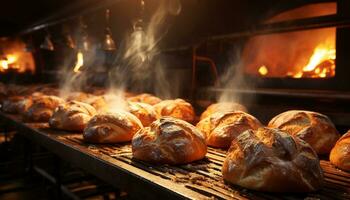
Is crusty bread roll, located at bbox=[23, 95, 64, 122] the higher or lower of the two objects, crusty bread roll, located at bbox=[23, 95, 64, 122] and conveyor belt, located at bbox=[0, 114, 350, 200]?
the higher

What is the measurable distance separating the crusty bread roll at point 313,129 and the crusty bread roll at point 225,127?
274 millimetres

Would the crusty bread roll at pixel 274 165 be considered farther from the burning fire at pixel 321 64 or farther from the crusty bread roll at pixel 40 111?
the burning fire at pixel 321 64

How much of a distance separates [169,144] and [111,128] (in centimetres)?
84

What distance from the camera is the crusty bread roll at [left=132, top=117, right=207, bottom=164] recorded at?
235 centimetres

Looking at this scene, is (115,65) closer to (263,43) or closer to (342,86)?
(263,43)

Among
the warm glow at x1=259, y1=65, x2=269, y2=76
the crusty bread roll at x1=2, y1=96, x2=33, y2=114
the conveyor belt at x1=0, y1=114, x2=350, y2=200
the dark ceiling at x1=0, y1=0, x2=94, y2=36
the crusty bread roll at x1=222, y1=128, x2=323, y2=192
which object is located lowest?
the conveyor belt at x1=0, y1=114, x2=350, y2=200

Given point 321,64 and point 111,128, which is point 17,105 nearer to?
point 111,128

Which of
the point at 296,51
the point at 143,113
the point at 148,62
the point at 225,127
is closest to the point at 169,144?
the point at 225,127

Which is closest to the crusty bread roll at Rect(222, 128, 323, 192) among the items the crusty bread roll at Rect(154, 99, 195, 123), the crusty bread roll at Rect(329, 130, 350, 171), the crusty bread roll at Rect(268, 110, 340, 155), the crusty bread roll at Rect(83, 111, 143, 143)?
the crusty bread roll at Rect(329, 130, 350, 171)

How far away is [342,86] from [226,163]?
3547 mm

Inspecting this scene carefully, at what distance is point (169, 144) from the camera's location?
7.89ft

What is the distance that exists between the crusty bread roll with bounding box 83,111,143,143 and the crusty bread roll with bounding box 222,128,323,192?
4.21 ft

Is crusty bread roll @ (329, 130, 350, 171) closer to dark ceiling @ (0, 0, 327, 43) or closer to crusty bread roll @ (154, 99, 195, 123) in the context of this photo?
crusty bread roll @ (154, 99, 195, 123)

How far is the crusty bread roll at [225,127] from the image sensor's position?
2.79 metres
